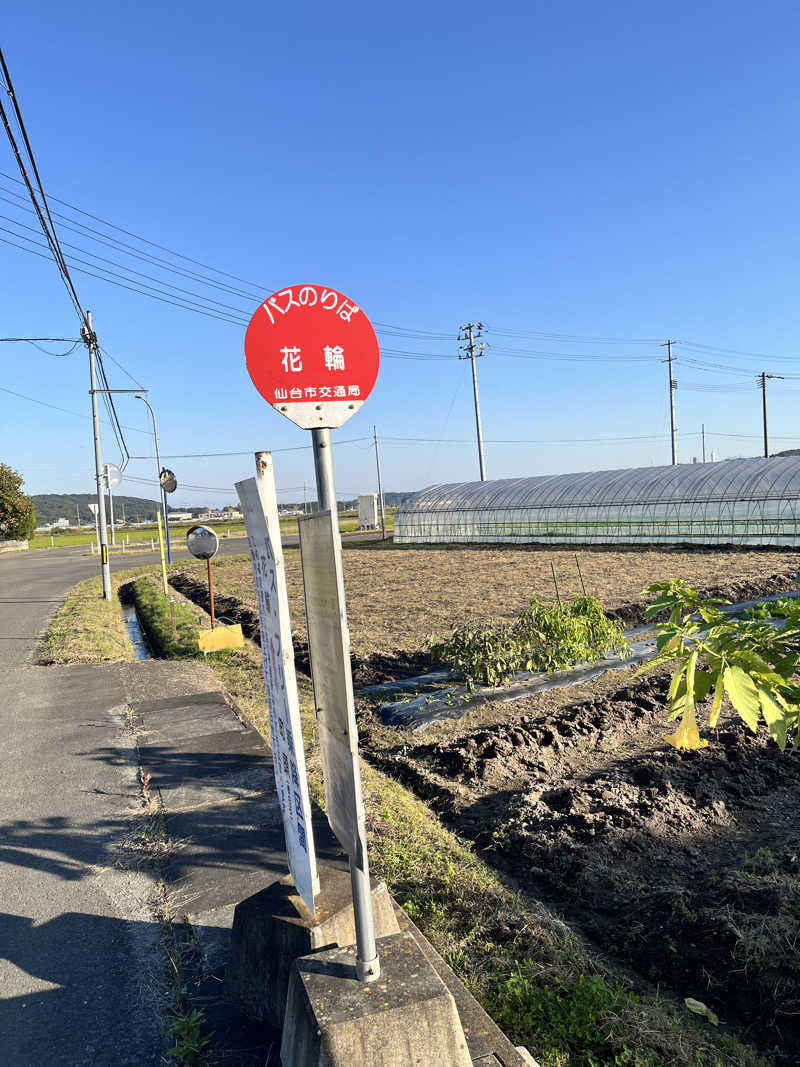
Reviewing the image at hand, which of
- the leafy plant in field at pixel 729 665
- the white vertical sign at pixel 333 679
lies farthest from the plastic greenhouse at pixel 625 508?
the white vertical sign at pixel 333 679

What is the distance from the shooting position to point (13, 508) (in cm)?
5225

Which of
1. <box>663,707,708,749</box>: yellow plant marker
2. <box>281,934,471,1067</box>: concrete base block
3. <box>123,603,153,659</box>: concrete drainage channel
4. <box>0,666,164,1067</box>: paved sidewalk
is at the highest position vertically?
<box>663,707,708,749</box>: yellow plant marker

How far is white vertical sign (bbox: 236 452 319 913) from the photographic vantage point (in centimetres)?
250

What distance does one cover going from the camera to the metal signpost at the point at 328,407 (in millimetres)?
2225

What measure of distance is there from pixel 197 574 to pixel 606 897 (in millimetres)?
22373

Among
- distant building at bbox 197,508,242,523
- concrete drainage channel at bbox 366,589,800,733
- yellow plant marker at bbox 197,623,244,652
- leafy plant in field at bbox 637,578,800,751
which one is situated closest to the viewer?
leafy plant in field at bbox 637,578,800,751

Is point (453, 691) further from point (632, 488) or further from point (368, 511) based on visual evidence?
point (368, 511)

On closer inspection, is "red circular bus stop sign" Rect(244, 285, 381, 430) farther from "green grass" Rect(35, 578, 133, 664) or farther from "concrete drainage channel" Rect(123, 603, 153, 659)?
"concrete drainage channel" Rect(123, 603, 153, 659)

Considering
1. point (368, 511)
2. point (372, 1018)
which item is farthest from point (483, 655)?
point (368, 511)

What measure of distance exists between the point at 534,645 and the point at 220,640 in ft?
15.6

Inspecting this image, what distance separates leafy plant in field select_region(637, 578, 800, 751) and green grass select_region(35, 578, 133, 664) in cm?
971

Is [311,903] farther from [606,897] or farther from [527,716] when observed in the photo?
[527,716]

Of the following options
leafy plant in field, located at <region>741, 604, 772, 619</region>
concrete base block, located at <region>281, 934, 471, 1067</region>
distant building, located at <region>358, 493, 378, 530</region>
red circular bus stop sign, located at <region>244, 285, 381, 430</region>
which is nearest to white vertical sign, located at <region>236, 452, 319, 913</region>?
red circular bus stop sign, located at <region>244, 285, 381, 430</region>

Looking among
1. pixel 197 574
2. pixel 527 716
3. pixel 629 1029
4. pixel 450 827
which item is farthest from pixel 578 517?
pixel 629 1029
